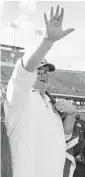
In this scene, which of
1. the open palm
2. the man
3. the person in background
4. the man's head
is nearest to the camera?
the open palm

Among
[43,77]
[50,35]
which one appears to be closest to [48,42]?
[50,35]

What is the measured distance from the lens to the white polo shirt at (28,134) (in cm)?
146

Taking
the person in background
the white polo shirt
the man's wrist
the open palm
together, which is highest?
the open palm

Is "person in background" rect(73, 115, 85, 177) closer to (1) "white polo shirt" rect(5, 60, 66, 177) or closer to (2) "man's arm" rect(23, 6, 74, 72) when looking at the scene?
(1) "white polo shirt" rect(5, 60, 66, 177)

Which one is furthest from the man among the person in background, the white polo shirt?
the person in background

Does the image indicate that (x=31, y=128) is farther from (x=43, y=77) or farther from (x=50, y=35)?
(x=50, y=35)

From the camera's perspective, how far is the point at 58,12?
1256 mm

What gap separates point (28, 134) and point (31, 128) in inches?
1.3

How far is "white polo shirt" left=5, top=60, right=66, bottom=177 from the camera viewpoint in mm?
1458

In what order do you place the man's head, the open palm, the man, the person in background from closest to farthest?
the open palm, the man, the man's head, the person in background

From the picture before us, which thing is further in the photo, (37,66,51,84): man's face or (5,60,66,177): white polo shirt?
(37,66,51,84): man's face

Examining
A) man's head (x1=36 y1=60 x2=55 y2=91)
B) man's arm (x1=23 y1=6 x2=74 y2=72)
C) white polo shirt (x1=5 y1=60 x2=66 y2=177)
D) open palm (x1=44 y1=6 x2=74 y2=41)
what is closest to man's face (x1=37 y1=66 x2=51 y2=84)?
man's head (x1=36 y1=60 x2=55 y2=91)

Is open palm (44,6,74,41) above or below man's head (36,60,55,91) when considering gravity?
above

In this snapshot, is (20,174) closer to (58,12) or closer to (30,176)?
(30,176)
